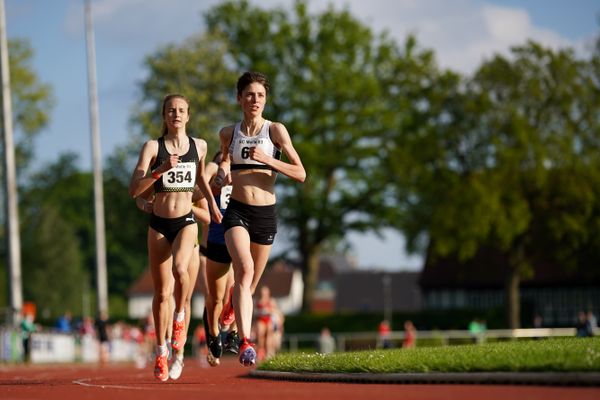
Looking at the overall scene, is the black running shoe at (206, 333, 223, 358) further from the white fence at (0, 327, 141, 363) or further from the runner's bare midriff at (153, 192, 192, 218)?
the white fence at (0, 327, 141, 363)

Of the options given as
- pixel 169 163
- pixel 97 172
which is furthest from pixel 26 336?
pixel 169 163

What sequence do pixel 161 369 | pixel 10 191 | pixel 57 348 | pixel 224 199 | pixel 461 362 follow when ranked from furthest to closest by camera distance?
pixel 57 348 < pixel 10 191 < pixel 224 199 < pixel 161 369 < pixel 461 362

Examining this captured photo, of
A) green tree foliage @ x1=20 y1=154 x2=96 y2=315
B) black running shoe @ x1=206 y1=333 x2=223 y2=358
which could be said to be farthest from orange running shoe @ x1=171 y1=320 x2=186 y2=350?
green tree foliage @ x1=20 y1=154 x2=96 y2=315

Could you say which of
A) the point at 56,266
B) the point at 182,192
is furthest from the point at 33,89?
the point at 182,192

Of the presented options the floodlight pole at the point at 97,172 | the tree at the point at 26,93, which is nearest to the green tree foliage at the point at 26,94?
the tree at the point at 26,93

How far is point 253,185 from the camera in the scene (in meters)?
13.1

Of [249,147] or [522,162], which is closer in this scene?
[249,147]

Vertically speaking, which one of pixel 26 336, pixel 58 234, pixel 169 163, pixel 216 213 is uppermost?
pixel 58 234

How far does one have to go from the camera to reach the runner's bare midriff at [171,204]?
13578 mm

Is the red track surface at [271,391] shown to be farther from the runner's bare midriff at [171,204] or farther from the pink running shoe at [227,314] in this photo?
the runner's bare midriff at [171,204]

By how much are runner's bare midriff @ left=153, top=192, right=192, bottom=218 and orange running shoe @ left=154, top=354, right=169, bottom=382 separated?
4.82 feet

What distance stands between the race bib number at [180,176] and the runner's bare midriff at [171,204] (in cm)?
9

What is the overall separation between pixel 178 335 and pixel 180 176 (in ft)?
5.47

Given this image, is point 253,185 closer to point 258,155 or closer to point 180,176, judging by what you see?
point 258,155
